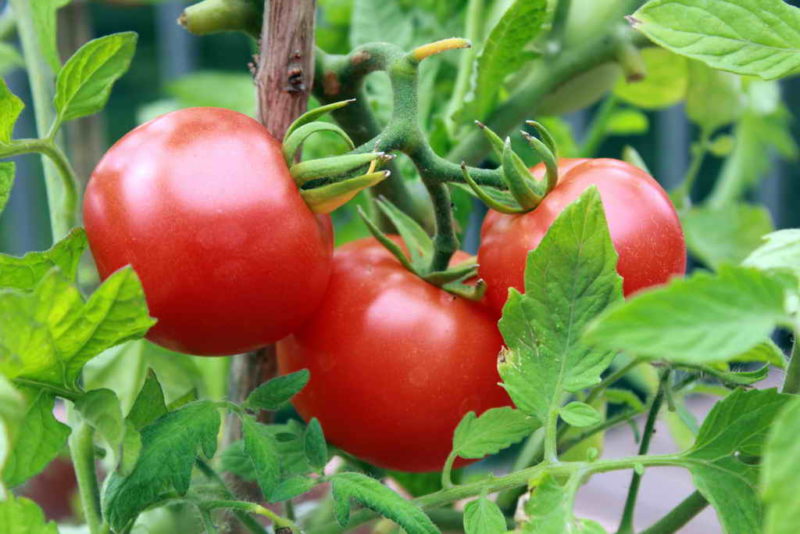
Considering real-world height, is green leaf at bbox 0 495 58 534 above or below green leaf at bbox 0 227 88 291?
below

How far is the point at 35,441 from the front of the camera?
28 centimetres

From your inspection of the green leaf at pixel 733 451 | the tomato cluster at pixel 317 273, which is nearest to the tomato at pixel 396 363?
the tomato cluster at pixel 317 273

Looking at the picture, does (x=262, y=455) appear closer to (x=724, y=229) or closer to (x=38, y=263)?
(x=38, y=263)

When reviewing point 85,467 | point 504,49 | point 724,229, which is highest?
point 504,49

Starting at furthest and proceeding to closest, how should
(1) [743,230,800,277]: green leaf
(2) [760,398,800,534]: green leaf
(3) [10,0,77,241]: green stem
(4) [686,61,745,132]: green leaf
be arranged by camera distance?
1. (4) [686,61,745,132]: green leaf
2. (3) [10,0,77,241]: green stem
3. (1) [743,230,800,277]: green leaf
4. (2) [760,398,800,534]: green leaf

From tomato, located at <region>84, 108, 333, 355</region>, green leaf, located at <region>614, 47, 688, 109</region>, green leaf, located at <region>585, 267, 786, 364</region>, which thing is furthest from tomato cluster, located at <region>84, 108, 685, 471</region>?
green leaf, located at <region>614, 47, 688, 109</region>

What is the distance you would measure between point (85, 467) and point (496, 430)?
0.15 meters

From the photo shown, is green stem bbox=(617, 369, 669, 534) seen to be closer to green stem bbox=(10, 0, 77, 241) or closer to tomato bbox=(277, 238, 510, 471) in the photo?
tomato bbox=(277, 238, 510, 471)

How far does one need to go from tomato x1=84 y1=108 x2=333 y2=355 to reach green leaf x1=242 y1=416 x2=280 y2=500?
36 millimetres

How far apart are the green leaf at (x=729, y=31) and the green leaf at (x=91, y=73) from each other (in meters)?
0.19

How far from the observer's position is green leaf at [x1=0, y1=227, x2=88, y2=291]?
29 centimetres

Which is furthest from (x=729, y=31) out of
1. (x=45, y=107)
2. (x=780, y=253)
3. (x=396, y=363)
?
(x=45, y=107)

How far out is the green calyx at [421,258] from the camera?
1.25 ft

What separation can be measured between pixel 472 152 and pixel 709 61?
0.66 ft
